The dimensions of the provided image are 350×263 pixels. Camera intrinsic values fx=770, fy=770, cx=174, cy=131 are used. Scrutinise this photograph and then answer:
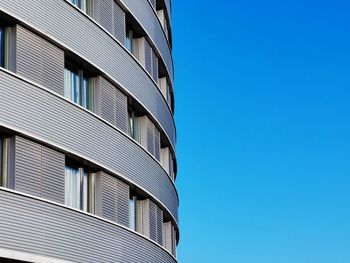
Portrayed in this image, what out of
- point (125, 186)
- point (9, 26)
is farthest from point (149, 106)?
point (9, 26)

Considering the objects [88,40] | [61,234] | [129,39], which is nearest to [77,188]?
[61,234]

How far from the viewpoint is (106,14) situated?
28.0 metres

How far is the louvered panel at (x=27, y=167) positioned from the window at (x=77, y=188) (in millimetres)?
2563

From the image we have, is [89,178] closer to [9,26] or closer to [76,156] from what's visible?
[76,156]

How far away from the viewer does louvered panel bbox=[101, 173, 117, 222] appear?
26.0 meters

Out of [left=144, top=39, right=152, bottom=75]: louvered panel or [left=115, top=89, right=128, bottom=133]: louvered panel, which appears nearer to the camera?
[left=115, top=89, right=128, bottom=133]: louvered panel

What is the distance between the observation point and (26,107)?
21.4 m

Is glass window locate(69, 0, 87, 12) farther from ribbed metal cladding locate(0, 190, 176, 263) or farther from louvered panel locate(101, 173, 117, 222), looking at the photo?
ribbed metal cladding locate(0, 190, 176, 263)

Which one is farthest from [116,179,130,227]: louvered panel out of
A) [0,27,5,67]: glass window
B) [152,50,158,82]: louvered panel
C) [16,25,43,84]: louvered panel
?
[152,50,158,82]: louvered panel

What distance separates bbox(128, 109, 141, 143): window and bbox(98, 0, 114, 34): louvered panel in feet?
13.5

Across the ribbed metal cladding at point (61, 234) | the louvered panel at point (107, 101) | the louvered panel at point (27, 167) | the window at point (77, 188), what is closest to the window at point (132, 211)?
the ribbed metal cladding at point (61, 234)

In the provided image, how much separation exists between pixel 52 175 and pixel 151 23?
42.8ft

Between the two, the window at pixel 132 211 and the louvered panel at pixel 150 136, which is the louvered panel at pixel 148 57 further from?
the window at pixel 132 211

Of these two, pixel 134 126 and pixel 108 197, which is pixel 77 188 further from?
pixel 134 126
